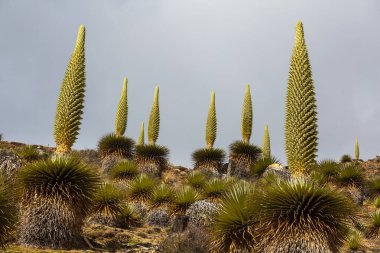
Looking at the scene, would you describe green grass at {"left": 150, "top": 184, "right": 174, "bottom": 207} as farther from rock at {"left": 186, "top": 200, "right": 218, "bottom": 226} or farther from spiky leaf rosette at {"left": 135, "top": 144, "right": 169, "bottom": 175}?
spiky leaf rosette at {"left": 135, "top": 144, "right": 169, "bottom": 175}

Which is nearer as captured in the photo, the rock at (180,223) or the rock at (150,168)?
the rock at (180,223)

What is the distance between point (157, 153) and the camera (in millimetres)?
26406

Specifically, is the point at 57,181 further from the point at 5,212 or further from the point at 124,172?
the point at 124,172

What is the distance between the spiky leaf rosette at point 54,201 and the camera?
11.7 meters

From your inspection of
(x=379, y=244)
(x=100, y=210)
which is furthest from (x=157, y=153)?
(x=379, y=244)

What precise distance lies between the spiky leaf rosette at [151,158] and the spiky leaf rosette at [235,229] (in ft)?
50.4

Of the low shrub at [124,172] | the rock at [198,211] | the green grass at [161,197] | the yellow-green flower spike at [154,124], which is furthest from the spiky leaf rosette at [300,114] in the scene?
the yellow-green flower spike at [154,124]

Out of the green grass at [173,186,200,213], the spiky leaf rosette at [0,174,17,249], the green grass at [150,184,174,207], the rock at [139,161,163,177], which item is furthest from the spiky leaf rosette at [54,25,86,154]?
the rock at [139,161,163,177]

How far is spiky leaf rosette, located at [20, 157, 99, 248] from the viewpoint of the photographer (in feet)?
38.3

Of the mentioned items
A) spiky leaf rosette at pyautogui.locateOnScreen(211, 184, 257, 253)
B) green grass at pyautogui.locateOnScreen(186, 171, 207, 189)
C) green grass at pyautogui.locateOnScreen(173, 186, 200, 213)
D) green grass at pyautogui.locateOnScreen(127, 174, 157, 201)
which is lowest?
spiky leaf rosette at pyautogui.locateOnScreen(211, 184, 257, 253)

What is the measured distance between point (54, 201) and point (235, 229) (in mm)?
4495

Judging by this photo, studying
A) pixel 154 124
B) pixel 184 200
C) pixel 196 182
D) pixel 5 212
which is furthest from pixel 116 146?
pixel 5 212

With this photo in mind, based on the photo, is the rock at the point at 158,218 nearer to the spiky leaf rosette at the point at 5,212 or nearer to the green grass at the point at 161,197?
the green grass at the point at 161,197

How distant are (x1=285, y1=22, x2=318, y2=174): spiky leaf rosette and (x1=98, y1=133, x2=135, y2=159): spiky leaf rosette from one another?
1506cm
